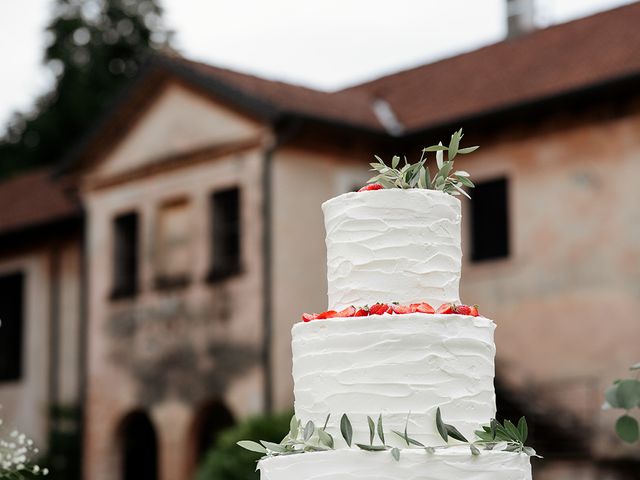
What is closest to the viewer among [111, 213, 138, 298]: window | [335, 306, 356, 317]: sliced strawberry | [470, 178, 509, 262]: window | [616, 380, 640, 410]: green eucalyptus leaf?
[616, 380, 640, 410]: green eucalyptus leaf

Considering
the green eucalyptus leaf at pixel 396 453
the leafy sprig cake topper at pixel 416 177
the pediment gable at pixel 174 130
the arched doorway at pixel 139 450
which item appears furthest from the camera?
the arched doorway at pixel 139 450

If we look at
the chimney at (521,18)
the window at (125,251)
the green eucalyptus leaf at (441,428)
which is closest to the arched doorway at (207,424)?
the window at (125,251)

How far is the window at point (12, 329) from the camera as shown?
26.2 m

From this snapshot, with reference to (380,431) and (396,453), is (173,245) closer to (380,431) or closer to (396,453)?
(380,431)

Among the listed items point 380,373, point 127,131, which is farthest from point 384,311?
point 127,131

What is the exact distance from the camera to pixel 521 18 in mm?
23328

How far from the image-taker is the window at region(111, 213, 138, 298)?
909 inches

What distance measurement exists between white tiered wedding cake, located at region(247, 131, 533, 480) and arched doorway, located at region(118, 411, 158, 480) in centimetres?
1578

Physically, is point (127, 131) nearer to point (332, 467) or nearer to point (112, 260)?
point (112, 260)

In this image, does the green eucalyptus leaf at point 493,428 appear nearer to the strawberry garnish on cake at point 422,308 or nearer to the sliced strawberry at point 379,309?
the strawberry garnish on cake at point 422,308

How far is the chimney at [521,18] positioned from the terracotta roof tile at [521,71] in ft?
1.84

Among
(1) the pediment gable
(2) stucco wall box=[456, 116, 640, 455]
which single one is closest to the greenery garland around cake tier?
(2) stucco wall box=[456, 116, 640, 455]

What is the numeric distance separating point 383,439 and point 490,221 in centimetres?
1346

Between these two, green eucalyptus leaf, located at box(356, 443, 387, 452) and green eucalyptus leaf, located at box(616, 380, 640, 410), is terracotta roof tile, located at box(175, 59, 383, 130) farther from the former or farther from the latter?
green eucalyptus leaf, located at box(616, 380, 640, 410)
